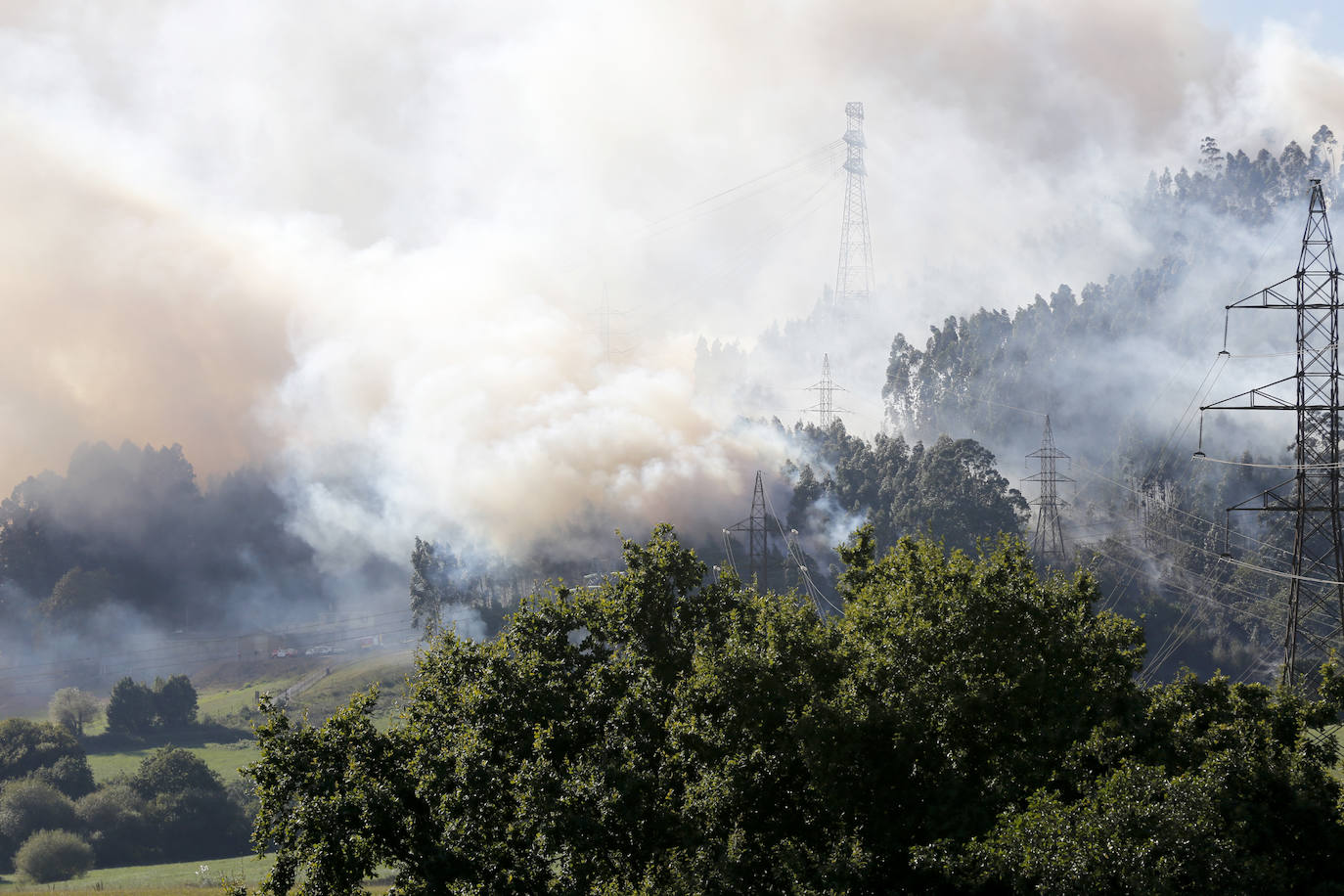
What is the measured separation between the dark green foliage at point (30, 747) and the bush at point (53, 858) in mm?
16791

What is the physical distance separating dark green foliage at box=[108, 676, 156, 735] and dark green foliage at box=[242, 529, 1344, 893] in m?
120

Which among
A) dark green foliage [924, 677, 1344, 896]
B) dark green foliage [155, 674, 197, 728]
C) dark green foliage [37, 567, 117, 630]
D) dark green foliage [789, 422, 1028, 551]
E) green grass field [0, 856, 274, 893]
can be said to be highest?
dark green foliage [789, 422, 1028, 551]

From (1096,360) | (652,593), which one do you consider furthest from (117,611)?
(652,593)

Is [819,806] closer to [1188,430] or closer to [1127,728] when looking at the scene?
[1127,728]

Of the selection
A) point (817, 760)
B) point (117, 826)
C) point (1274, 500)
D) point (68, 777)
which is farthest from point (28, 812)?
point (1274, 500)

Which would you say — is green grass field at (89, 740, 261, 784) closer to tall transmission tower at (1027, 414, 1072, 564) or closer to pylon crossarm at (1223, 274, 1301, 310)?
tall transmission tower at (1027, 414, 1072, 564)

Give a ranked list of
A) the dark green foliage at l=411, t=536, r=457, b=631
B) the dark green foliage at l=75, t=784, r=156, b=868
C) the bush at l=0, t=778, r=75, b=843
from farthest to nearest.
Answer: the dark green foliage at l=411, t=536, r=457, b=631
the bush at l=0, t=778, r=75, b=843
the dark green foliage at l=75, t=784, r=156, b=868

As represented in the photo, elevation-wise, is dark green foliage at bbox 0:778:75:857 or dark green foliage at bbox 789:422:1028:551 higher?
dark green foliage at bbox 789:422:1028:551

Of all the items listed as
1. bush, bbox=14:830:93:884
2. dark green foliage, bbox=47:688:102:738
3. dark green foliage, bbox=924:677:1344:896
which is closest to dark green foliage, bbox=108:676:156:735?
dark green foliage, bbox=47:688:102:738

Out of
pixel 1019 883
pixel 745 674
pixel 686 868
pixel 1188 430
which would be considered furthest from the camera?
pixel 1188 430

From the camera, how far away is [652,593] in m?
36.8

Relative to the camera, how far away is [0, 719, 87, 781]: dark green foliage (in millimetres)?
127062

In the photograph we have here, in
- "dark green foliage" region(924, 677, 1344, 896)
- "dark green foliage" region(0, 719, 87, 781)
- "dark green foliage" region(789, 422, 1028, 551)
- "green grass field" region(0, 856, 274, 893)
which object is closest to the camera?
"dark green foliage" region(924, 677, 1344, 896)

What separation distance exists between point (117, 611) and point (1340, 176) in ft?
628
